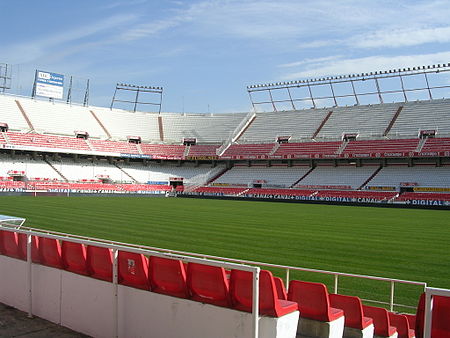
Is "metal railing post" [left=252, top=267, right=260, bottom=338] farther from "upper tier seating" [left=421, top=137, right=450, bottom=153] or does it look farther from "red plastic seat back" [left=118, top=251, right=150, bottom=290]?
"upper tier seating" [left=421, top=137, right=450, bottom=153]

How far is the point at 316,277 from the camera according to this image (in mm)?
10281

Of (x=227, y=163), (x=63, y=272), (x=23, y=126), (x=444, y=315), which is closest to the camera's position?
(x=444, y=315)

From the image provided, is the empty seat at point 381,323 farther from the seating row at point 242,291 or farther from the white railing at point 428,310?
the white railing at point 428,310

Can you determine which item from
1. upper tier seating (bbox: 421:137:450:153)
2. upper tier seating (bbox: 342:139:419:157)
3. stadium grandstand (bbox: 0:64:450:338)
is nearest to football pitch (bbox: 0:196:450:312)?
stadium grandstand (bbox: 0:64:450:338)

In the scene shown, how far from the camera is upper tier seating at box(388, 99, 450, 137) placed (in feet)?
157

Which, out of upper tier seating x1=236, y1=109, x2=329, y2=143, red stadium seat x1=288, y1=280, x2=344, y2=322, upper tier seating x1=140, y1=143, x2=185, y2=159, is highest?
upper tier seating x1=236, y1=109, x2=329, y2=143

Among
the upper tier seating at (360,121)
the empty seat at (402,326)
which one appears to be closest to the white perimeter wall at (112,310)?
the empty seat at (402,326)

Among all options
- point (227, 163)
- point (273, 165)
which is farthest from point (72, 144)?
point (273, 165)

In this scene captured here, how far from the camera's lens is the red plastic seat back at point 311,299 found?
14.6 feet

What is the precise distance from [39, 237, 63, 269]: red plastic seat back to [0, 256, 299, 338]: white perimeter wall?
0.31ft

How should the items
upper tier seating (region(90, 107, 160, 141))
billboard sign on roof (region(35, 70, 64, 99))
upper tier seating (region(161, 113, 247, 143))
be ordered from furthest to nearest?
upper tier seating (region(161, 113, 247, 143)) < upper tier seating (region(90, 107, 160, 141)) < billboard sign on roof (region(35, 70, 64, 99))

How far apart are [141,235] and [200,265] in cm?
1166

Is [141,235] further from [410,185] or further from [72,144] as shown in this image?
[72,144]

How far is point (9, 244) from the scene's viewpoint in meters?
6.95
